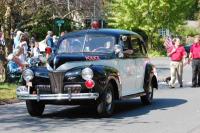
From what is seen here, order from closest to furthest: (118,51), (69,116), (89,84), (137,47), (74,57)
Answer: (89,84) < (74,57) < (69,116) < (118,51) < (137,47)

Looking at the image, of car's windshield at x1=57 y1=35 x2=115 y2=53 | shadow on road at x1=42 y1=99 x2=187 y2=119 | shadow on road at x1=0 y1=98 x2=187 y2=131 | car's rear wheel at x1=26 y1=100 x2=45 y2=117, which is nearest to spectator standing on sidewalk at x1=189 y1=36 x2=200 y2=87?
shadow on road at x1=42 y1=99 x2=187 y2=119

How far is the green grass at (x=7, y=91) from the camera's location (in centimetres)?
1679

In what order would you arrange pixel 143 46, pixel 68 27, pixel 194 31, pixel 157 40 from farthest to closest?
pixel 194 31
pixel 157 40
pixel 68 27
pixel 143 46

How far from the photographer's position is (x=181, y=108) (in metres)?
14.7

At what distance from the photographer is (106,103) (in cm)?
1281

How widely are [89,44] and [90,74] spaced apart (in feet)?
6.22

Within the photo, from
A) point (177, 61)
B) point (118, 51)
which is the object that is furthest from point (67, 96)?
point (177, 61)

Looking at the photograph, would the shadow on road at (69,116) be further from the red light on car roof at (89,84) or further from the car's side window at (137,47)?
the car's side window at (137,47)

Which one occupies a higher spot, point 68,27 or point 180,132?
point 68,27

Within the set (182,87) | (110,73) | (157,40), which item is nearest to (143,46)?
(110,73)

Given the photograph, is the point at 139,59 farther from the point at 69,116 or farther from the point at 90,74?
the point at 90,74

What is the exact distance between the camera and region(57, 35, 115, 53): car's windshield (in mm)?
13906

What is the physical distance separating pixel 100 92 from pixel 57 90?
34.8 inches

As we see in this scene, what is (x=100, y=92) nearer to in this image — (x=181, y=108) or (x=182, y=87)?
(x=181, y=108)
